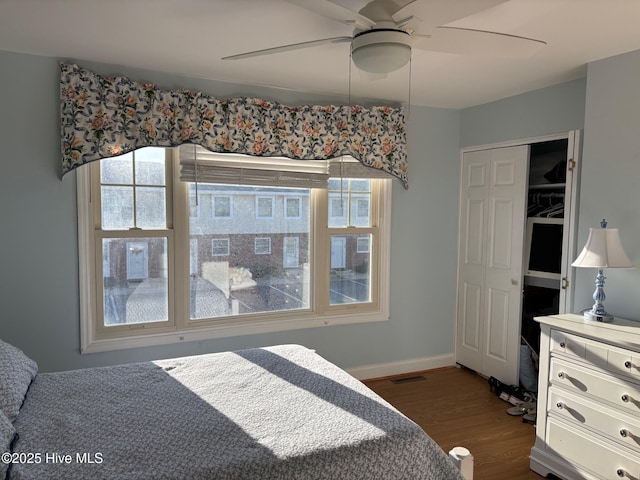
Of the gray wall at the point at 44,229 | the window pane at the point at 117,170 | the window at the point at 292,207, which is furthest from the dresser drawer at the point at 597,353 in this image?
the window pane at the point at 117,170

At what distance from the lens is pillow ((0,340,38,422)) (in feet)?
5.57

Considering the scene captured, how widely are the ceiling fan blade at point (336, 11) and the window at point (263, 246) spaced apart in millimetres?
2151

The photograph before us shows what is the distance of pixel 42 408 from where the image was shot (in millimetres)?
1809

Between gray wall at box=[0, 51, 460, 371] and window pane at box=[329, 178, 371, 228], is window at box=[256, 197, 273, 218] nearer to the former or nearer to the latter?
window pane at box=[329, 178, 371, 228]

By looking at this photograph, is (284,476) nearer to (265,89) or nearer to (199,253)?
(199,253)

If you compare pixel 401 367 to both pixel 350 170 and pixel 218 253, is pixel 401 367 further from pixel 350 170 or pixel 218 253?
pixel 218 253

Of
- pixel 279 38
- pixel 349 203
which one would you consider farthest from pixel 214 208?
pixel 279 38

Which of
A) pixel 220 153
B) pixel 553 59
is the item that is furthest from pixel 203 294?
pixel 553 59

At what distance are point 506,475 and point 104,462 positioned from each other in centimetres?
222

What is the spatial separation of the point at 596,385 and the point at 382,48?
6.60ft

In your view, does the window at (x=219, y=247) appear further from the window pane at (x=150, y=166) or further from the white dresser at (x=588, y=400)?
the white dresser at (x=588, y=400)

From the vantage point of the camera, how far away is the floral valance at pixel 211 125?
2777 mm

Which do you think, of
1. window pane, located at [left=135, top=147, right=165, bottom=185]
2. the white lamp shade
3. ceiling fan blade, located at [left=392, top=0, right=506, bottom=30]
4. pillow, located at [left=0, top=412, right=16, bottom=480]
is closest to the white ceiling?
ceiling fan blade, located at [left=392, top=0, right=506, bottom=30]

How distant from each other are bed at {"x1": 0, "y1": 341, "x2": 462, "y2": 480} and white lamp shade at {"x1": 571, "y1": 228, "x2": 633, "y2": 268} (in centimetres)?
143
